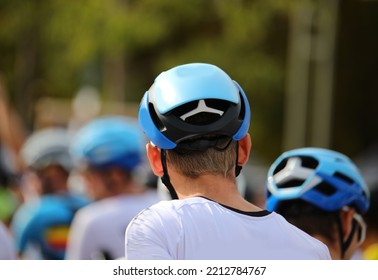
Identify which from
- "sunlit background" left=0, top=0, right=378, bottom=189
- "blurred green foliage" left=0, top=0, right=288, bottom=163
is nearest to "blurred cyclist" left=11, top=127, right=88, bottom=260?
"sunlit background" left=0, top=0, right=378, bottom=189

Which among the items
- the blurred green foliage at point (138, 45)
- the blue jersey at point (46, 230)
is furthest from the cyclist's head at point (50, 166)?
the blurred green foliage at point (138, 45)

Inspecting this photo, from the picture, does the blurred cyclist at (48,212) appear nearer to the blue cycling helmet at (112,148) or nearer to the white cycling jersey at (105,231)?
the blue cycling helmet at (112,148)

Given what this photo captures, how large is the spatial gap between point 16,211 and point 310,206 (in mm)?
5981

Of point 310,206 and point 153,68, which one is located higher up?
point 310,206

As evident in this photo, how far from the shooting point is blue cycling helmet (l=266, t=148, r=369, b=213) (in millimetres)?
4020

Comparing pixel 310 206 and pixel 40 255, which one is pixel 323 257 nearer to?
pixel 310 206

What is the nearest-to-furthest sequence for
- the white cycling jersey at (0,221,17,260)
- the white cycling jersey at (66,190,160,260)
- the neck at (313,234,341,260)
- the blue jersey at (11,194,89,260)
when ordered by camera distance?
the neck at (313,234,341,260), the white cycling jersey at (0,221,17,260), the white cycling jersey at (66,190,160,260), the blue jersey at (11,194,89,260)

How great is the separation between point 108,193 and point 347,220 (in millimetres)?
2760

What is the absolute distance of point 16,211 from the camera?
9578 millimetres

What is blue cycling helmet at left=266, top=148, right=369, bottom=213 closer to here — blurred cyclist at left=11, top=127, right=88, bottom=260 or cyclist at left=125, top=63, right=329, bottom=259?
cyclist at left=125, top=63, right=329, bottom=259

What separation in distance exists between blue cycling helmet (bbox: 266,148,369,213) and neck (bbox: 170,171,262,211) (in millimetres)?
848

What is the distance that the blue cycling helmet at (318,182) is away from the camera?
13.2ft

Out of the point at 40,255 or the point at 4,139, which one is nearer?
the point at 40,255
